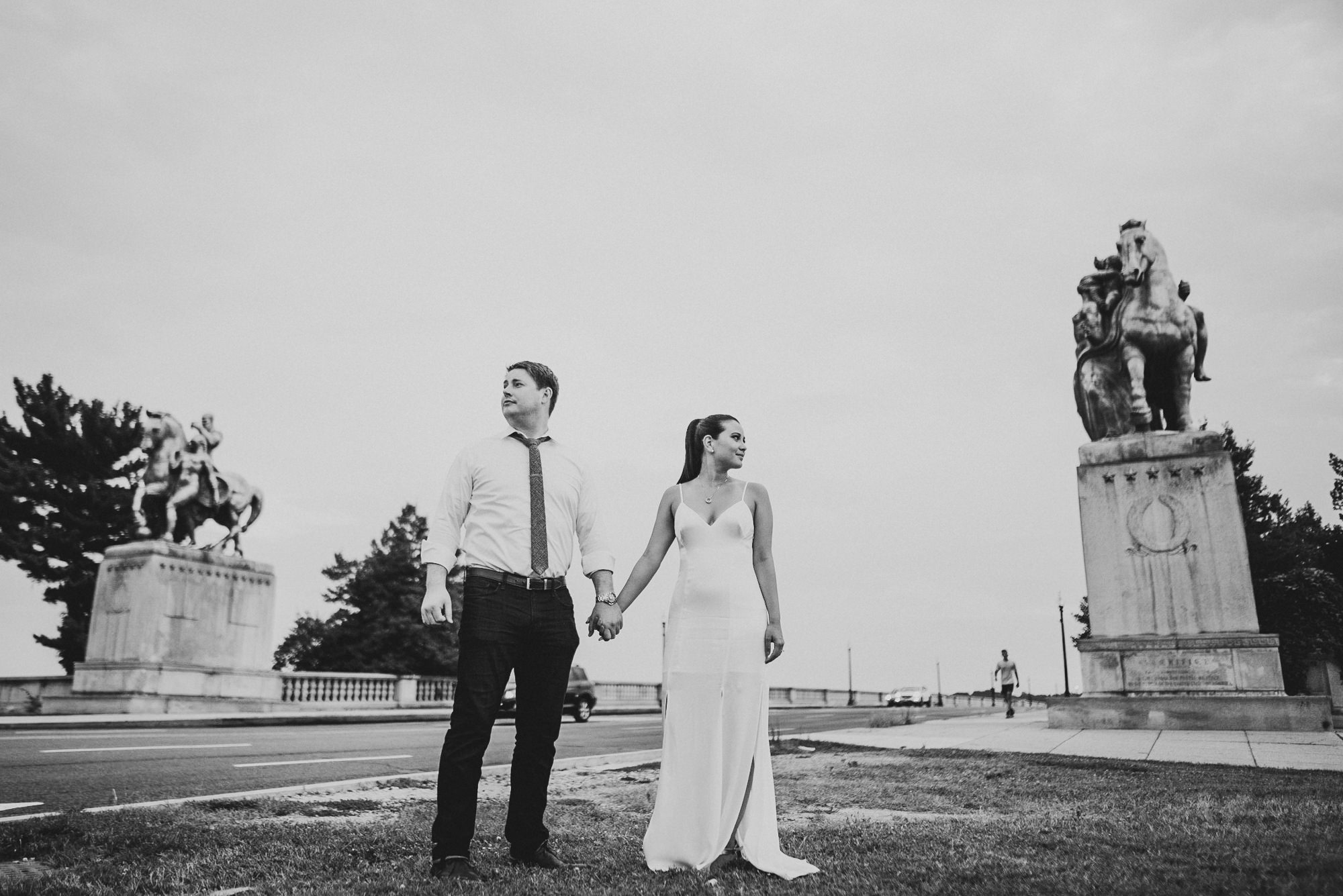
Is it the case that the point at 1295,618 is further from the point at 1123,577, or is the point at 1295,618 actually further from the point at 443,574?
the point at 443,574

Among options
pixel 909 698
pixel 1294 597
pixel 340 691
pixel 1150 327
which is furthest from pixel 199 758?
pixel 909 698

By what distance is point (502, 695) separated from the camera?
12.5 ft

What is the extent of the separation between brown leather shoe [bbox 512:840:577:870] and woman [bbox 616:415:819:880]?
36 cm

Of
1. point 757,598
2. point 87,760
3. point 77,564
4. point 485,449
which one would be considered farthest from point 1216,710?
point 77,564

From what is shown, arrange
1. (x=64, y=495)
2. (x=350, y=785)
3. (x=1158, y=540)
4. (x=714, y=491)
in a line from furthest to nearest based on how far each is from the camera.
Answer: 1. (x=64, y=495)
2. (x=1158, y=540)
3. (x=350, y=785)
4. (x=714, y=491)

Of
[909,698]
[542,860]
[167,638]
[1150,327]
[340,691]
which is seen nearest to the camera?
[542,860]

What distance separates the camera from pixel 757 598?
14.4ft

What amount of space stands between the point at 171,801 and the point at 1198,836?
5.52 metres

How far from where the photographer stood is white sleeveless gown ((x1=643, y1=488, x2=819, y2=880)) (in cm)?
401

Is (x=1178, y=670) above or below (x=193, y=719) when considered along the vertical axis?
above

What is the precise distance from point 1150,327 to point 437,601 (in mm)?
13368

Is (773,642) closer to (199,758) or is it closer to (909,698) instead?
(199,758)

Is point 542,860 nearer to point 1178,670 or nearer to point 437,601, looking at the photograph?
point 437,601

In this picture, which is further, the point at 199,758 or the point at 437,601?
the point at 199,758
